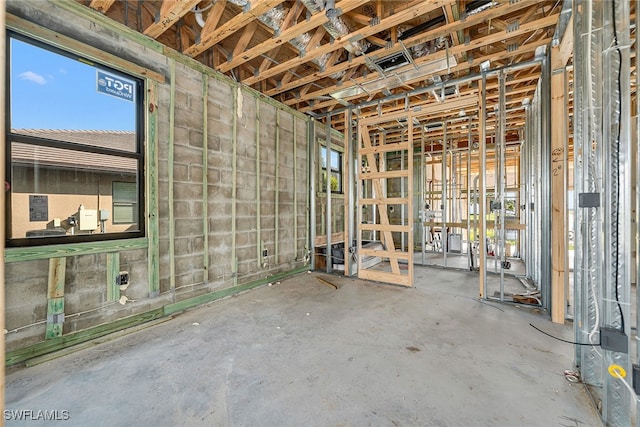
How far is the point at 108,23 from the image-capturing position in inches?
106

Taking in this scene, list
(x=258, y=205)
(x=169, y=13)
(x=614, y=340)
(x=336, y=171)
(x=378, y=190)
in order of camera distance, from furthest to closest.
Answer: (x=336, y=171)
(x=378, y=190)
(x=258, y=205)
(x=169, y=13)
(x=614, y=340)

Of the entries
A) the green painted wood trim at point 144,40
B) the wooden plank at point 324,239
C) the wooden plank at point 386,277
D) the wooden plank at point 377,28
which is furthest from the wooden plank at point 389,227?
the green painted wood trim at point 144,40

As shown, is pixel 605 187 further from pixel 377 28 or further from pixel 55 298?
pixel 55 298

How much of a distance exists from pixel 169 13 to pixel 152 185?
1.70 m

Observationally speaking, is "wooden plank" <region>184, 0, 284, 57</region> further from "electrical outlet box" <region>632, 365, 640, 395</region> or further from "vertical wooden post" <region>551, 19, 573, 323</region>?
"electrical outlet box" <region>632, 365, 640, 395</region>

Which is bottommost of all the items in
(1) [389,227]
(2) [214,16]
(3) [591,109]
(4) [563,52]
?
(1) [389,227]

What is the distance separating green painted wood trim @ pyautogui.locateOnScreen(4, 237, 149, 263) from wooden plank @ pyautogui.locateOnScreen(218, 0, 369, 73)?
2.40 metres

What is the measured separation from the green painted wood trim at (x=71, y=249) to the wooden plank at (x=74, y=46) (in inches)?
68.2

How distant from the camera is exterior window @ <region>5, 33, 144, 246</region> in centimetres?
226

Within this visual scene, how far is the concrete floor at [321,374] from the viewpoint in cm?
168

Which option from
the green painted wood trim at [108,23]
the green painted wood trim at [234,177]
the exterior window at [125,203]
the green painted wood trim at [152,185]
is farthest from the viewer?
the green painted wood trim at [234,177]

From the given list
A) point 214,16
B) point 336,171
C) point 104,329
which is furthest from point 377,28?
point 104,329

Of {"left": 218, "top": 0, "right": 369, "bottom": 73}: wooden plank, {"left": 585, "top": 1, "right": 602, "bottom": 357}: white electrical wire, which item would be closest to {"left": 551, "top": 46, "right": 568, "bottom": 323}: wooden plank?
{"left": 585, "top": 1, "right": 602, "bottom": 357}: white electrical wire

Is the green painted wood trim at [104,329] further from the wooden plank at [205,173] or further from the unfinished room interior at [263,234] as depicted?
the wooden plank at [205,173]
